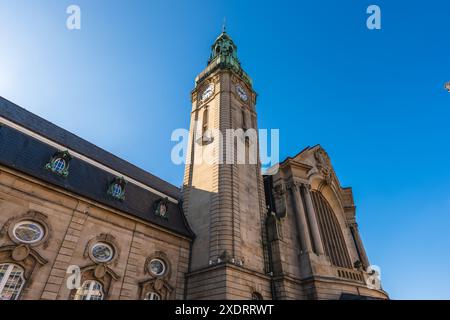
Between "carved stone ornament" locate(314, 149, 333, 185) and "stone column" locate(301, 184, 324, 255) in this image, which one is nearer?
"stone column" locate(301, 184, 324, 255)

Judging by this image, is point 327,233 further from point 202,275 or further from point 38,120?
point 38,120

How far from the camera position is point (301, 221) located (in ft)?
88.0

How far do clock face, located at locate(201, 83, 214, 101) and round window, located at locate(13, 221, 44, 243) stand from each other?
938 inches

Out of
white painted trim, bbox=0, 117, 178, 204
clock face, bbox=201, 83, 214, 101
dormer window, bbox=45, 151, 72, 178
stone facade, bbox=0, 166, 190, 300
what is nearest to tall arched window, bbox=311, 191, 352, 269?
stone facade, bbox=0, 166, 190, 300

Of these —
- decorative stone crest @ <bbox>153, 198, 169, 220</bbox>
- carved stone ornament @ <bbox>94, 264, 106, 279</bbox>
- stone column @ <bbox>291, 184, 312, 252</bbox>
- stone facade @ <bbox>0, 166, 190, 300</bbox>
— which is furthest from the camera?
stone column @ <bbox>291, 184, 312, 252</bbox>

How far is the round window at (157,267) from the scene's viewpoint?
67.6 feet

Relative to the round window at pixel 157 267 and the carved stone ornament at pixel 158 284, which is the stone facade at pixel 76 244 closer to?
the carved stone ornament at pixel 158 284

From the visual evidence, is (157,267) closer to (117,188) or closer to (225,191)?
(117,188)

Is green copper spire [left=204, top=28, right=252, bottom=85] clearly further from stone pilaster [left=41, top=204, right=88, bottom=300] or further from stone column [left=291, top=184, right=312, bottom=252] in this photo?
stone pilaster [left=41, top=204, right=88, bottom=300]

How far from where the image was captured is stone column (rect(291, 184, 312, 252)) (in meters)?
25.1

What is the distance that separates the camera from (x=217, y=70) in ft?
119

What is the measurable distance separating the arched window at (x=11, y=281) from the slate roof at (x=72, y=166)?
513cm

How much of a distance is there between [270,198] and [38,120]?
23.2m
